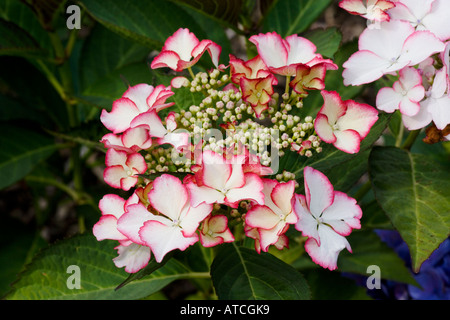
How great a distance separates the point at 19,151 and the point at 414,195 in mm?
1006

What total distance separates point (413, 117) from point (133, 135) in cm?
43

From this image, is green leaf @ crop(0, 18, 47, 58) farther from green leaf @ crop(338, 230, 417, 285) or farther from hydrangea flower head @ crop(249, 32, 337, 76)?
green leaf @ crop(338, 230, 417, 285)

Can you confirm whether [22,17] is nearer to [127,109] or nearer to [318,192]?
[127,109]

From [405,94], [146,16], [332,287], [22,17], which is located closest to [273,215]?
[405,94]

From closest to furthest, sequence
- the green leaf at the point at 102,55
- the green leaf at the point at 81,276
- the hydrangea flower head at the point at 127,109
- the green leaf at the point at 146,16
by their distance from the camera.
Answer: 1. the hydrangea flower head at the point at 127,109
2. the green leaf at the point at 81,276
3. the green leaf at the point at 146,16
4. the green leaf at the point at 102,55

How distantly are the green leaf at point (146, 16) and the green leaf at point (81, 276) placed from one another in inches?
18.2

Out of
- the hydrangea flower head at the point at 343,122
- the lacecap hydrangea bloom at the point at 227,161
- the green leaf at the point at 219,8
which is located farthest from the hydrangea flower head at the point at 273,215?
the green leaf at the point at 219,8

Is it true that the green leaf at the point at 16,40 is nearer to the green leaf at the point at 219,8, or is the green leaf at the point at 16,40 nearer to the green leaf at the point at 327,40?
the green leaf at the point at 219,8

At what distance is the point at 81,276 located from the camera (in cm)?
98

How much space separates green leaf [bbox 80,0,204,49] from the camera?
111 centimetres

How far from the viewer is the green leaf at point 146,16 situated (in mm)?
1114

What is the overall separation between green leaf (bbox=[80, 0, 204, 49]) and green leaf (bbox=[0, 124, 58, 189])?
0.47 meters

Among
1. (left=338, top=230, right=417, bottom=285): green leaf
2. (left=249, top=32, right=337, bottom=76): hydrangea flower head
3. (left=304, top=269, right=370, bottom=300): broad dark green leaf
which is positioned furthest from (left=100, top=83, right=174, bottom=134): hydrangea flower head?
(left=304, top=269, right=370, bottom=300): broad dark green leaf
